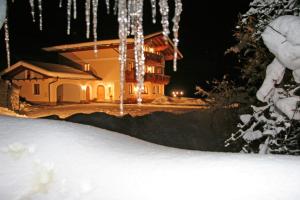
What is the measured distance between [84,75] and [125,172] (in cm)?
2887

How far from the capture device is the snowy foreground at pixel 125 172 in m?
3.03

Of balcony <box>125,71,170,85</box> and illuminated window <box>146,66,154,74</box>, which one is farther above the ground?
illuminated window <box>146,66,154,74</box>

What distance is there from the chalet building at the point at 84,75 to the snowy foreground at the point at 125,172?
2530cm

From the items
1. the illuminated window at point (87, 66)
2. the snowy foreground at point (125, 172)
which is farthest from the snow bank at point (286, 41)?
the illuminated window at point (87, 66)

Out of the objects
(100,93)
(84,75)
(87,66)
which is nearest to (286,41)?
(84,75)

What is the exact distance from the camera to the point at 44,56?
120ft

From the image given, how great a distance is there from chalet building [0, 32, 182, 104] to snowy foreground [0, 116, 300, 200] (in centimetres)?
2530

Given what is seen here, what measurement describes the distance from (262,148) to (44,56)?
34.3m

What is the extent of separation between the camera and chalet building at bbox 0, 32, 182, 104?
30375 millimetres

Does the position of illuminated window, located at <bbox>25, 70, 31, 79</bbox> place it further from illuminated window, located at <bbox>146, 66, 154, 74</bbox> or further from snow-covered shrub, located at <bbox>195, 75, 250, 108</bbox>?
snow-covered shrub, located at <bbox>195, 75, 250, 108</bbox>

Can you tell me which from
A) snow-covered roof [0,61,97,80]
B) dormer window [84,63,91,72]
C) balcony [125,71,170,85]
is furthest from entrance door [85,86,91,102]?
balcony [125,71,170,85]

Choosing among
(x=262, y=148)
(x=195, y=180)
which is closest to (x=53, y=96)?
(x=262, y=148)

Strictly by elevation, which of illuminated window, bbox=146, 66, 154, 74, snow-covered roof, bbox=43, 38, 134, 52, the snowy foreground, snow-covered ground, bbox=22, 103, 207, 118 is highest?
snow-covered roof, bbox=43, 38, 134, 52

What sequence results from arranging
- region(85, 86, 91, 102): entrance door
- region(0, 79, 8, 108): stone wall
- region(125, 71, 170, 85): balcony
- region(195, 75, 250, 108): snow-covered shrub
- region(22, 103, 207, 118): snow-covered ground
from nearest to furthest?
1. region(195, 75, 250, 108): snow-covered shrub
2. region(22, 103, 207, 118): snow-covered ground
3. region(0, 79, 8, 108): stone wall
4. region(125, 71, 170, 85): balcony
5. region(85, 86, 91, 102): entrance door
